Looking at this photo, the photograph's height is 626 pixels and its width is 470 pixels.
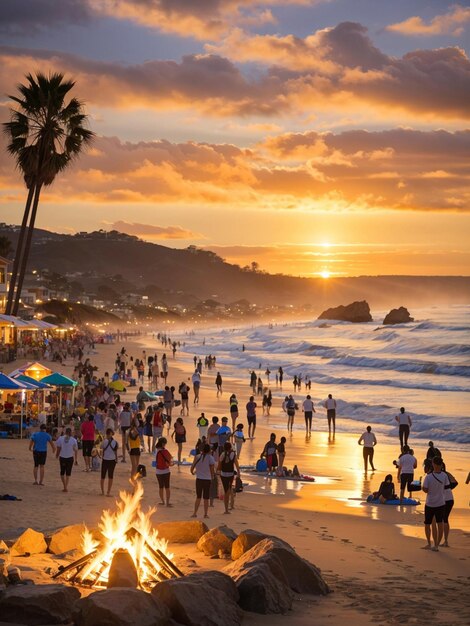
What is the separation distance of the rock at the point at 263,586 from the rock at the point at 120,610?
1406 millimetres

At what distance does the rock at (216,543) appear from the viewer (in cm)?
1143

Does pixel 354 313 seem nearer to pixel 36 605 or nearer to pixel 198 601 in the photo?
pixel 198 601

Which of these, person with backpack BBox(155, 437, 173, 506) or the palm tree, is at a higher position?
the palm tree

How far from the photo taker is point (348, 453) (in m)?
26.3

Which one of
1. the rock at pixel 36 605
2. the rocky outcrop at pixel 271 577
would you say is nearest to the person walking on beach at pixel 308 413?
the rocky outcrop at pixel 271 577

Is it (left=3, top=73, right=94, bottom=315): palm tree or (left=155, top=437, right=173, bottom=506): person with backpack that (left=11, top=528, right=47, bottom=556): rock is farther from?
(left=3, top=73, right=94, bottom=315): palm tree

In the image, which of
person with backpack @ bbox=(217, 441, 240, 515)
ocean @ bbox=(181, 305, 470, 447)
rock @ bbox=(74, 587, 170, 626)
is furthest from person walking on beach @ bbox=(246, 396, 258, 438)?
rock @ bbox=(74, 587, 170, 626)

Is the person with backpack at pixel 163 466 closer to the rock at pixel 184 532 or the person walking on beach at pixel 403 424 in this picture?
the rock at pixel 184 532

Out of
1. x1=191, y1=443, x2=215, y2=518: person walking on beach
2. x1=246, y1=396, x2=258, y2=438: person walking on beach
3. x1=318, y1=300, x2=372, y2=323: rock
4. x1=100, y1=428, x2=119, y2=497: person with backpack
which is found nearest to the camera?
x1=191, y1=443, x2=215, y2=518: person walking on beach

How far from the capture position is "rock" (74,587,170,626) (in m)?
7.71

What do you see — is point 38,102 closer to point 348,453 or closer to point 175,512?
point 348,453

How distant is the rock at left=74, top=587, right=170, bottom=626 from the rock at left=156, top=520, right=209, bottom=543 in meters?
3.94

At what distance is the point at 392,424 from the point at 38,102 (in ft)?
72.7

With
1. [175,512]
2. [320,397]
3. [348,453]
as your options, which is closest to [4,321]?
[320,397]
